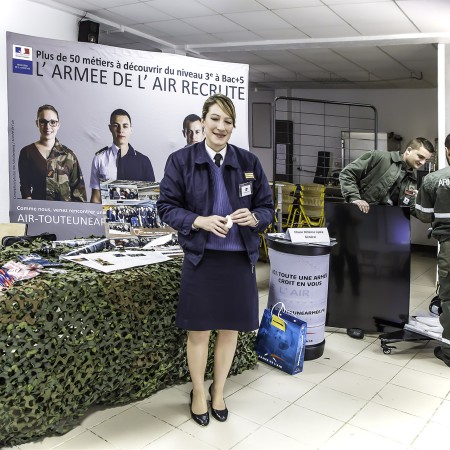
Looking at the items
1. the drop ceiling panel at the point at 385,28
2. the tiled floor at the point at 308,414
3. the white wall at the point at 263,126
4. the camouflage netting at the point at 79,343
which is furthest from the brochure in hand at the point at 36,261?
the white wall at the point at 263,126

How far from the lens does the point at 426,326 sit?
12.3 feet

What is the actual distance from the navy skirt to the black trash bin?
994mm

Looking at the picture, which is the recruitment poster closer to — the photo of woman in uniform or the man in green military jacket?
the photo of woman in uniform

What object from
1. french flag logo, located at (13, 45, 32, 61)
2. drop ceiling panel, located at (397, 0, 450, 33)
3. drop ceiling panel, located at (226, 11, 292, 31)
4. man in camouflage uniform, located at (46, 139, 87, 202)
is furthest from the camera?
drop ceiling panel, located at (226, 11, 292, 31)

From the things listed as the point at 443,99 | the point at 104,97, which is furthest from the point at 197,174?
the point at 443,99

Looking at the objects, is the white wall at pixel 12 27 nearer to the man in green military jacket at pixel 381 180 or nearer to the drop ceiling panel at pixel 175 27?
the drop ceiling panel at pixel 175 27

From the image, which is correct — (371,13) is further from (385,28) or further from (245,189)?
(245,189)

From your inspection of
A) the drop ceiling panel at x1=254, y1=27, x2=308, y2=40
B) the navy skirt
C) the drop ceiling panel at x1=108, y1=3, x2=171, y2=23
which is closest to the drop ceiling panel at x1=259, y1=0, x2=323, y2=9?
the drop ceiling panel at x1=254, y1=27, x2=308, y2=40

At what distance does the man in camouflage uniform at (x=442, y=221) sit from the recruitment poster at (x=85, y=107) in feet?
4.98

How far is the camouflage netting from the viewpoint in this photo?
7.14ft

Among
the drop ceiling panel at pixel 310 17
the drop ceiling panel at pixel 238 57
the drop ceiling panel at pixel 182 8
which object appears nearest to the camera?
the drop ceiling panel at pixel 182 8

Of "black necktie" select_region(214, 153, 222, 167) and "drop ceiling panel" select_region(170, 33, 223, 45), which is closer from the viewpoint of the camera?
"black necktie" select_region(214, 153, 222, 167)

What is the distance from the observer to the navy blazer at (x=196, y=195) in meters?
2.36

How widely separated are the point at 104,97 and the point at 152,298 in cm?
215
